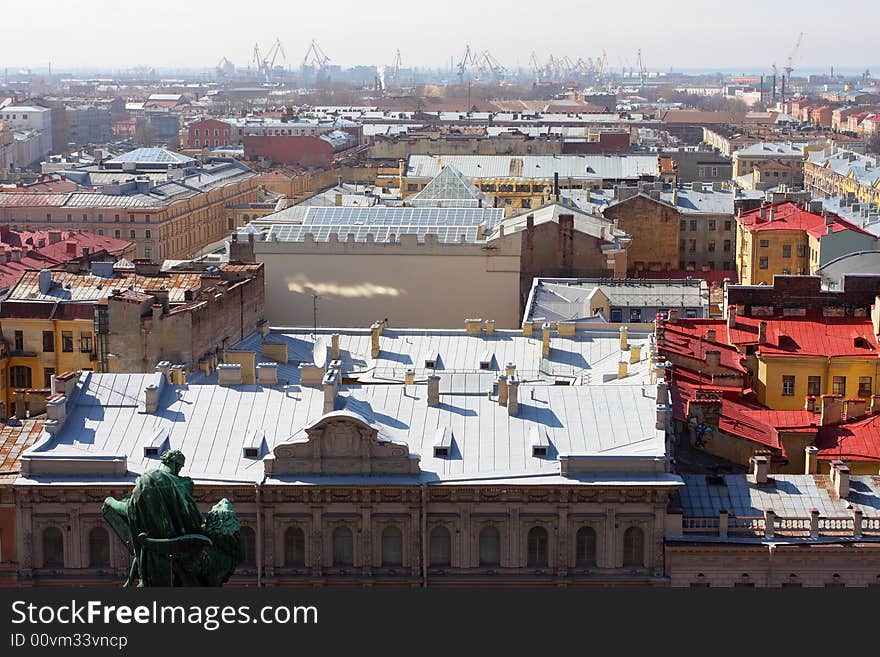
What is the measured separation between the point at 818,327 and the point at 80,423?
26.6m

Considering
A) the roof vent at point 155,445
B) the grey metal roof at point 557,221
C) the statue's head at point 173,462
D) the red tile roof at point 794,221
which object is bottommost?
the roof vent at point 155,445

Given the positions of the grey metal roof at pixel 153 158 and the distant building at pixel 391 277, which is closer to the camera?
the distant building at pixel 391 277

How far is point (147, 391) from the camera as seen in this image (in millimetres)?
44875

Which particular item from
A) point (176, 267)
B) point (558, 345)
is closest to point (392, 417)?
point (558, 345)

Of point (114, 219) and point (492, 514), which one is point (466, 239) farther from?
point (114, 219)

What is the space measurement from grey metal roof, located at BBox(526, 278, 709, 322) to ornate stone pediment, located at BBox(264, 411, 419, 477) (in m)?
25.7

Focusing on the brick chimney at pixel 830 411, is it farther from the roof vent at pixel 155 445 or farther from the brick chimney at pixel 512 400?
the roof vent at pixel 155 445

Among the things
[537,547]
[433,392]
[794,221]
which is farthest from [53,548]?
[794,221]

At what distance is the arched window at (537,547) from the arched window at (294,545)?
5.10 m

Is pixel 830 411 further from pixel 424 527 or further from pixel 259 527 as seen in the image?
pixel 259 527

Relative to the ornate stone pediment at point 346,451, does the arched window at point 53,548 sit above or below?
below

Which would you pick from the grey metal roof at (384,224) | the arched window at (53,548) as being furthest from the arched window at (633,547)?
the grey metal roof at (384,224)

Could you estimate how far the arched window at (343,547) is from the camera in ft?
136

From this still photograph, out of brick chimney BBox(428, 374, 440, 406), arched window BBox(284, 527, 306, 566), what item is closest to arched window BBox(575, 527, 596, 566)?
brick chimney BBox(428, 374, 440, 406)
